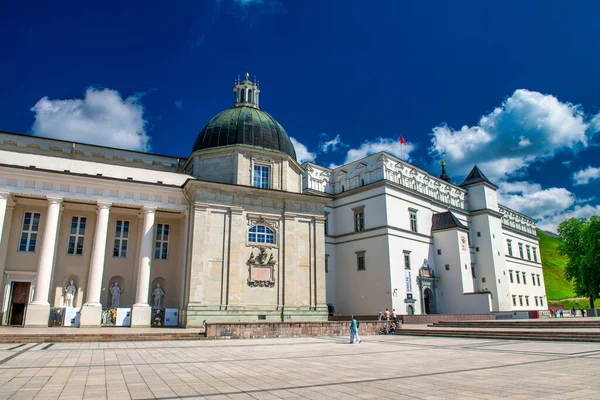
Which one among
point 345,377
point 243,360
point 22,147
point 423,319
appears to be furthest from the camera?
point 423,319

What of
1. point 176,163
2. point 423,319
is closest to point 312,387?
point 423,319

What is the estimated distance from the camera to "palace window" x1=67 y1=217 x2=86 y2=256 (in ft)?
105

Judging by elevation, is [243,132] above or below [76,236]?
above

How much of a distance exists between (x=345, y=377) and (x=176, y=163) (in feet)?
110

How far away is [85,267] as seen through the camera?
31922mm

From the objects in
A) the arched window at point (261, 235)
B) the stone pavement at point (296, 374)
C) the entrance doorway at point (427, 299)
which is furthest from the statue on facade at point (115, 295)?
the entrance doorway at point (427, 299)

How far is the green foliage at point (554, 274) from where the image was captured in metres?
111

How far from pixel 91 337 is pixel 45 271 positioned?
32.2 ft

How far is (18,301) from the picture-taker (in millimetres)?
29859

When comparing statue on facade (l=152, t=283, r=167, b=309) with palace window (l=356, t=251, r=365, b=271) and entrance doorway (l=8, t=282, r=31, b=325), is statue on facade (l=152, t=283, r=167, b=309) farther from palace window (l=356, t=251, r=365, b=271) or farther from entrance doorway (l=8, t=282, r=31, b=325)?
palace window (l=356, t=251, r=365, b=271)

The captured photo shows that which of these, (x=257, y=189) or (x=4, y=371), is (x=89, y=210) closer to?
(x=257, y=189)

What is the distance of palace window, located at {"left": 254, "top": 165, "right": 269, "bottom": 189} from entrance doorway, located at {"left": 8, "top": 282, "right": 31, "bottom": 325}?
18.6m

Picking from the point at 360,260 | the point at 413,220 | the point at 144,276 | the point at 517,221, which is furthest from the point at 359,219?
the point at 517,221

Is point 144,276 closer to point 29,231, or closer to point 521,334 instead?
point 29,231
